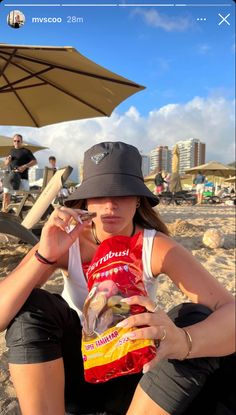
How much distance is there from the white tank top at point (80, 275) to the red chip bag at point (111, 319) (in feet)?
0.42

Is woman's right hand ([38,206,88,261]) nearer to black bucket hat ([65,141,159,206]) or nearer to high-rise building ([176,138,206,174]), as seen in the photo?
black bucket hat ([65,141,159,206])

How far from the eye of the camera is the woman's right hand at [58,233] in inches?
43.6

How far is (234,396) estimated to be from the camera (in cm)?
118

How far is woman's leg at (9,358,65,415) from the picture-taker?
41.5 inches

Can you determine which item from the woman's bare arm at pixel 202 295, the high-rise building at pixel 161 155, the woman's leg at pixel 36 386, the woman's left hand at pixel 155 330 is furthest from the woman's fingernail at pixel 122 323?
the high-rise building at pixel 161 155

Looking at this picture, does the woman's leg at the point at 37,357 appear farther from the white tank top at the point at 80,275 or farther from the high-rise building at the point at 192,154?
the high-rise building at the point at 192,154

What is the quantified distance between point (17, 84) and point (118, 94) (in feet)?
3.86

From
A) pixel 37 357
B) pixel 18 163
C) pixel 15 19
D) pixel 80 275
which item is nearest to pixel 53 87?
pixel 15 19

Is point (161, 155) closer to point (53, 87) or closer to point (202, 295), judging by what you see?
point (53, 87)

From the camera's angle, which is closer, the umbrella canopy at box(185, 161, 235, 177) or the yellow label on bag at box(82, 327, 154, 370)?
the yellow label on bag at box(82, 327, 154, 370)

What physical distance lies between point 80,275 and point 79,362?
1.00 ft

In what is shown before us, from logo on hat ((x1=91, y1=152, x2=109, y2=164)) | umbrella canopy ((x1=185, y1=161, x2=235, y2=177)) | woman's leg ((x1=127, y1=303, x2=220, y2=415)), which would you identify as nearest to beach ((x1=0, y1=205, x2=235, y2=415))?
woman's leg ((x1=127, y1=303, x2=220, y2=415))

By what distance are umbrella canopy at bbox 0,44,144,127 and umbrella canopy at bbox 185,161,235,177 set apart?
51.6 ft

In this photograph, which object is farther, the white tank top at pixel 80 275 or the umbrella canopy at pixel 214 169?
the umbrella canopy at pixel 214 169
